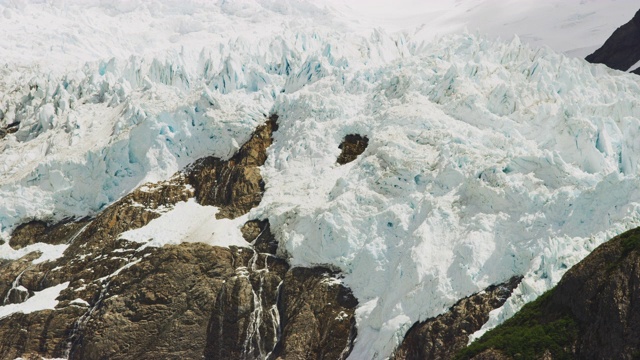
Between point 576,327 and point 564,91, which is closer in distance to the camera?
point 576,327

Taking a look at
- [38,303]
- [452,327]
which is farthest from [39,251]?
[452,327]

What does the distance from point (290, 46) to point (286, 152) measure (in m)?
20.4

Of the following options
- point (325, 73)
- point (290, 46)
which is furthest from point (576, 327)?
point (290, 46)

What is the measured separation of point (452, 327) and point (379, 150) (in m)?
19.9

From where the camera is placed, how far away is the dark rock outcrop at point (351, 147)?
2586 inches

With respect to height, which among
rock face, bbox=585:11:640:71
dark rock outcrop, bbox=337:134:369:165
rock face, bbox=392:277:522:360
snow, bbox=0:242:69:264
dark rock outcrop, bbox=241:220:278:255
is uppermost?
dark rock outcrop, bbox=337:134:369:165

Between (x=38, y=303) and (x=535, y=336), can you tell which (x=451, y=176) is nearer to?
(x=535, y=336)

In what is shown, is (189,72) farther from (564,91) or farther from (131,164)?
(564,91)

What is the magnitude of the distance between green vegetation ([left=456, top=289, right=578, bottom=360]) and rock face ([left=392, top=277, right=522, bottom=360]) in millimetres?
13568

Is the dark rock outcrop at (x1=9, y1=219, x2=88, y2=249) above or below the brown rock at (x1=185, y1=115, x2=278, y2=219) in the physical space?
below

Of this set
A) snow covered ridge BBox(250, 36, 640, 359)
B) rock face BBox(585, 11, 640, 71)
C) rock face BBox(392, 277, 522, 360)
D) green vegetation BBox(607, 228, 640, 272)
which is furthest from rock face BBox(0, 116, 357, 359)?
rock face BBox(585, 11, 640, 71)

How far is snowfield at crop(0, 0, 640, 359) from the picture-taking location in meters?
49.6

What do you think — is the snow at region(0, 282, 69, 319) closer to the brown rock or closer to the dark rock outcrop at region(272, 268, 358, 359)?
the brown rock

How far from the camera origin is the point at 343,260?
56.4m
